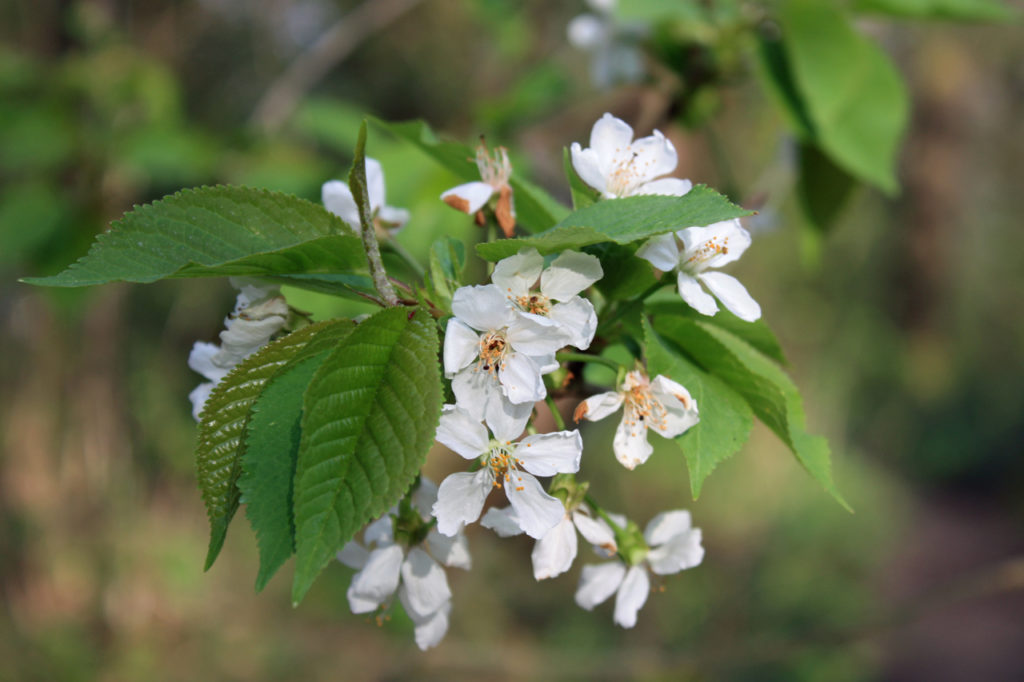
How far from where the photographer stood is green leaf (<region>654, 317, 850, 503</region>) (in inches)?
30.7

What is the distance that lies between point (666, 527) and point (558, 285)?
43cm

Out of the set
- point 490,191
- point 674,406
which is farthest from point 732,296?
point 490,191

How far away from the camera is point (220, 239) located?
73 cm

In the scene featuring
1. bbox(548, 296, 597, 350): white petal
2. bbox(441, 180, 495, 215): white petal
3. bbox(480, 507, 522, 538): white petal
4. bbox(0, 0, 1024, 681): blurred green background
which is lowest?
bbox(0, 0, 1024, 681): blurred green background

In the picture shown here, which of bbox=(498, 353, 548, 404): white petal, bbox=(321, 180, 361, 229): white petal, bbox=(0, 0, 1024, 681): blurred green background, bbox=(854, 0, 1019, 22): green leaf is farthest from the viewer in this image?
bbox=(0, 0, 1024, 681): blurred green background

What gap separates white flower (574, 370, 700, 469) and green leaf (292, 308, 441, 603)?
24cm

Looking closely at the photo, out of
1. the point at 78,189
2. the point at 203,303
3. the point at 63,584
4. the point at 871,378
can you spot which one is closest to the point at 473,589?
the point at 63,584

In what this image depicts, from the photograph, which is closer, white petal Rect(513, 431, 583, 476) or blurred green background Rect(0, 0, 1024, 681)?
white petal Rect(513, 431, 583, 476)

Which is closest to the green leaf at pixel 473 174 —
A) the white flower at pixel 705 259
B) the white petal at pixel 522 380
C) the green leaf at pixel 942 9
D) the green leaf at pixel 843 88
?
the white flower at pixel 705 259

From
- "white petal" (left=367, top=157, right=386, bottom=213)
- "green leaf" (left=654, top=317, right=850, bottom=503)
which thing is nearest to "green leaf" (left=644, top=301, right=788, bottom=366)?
"green leaf" (left=654, top=317, right=850, bottom=503)

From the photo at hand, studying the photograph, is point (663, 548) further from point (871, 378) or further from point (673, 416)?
point (871, 378)

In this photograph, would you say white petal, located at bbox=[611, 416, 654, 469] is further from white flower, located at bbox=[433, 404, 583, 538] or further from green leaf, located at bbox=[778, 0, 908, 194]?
green leaf, located at bbox=[778, 0, 908, 194]

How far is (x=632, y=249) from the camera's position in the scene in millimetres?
799

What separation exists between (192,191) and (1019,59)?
29.3 feet
